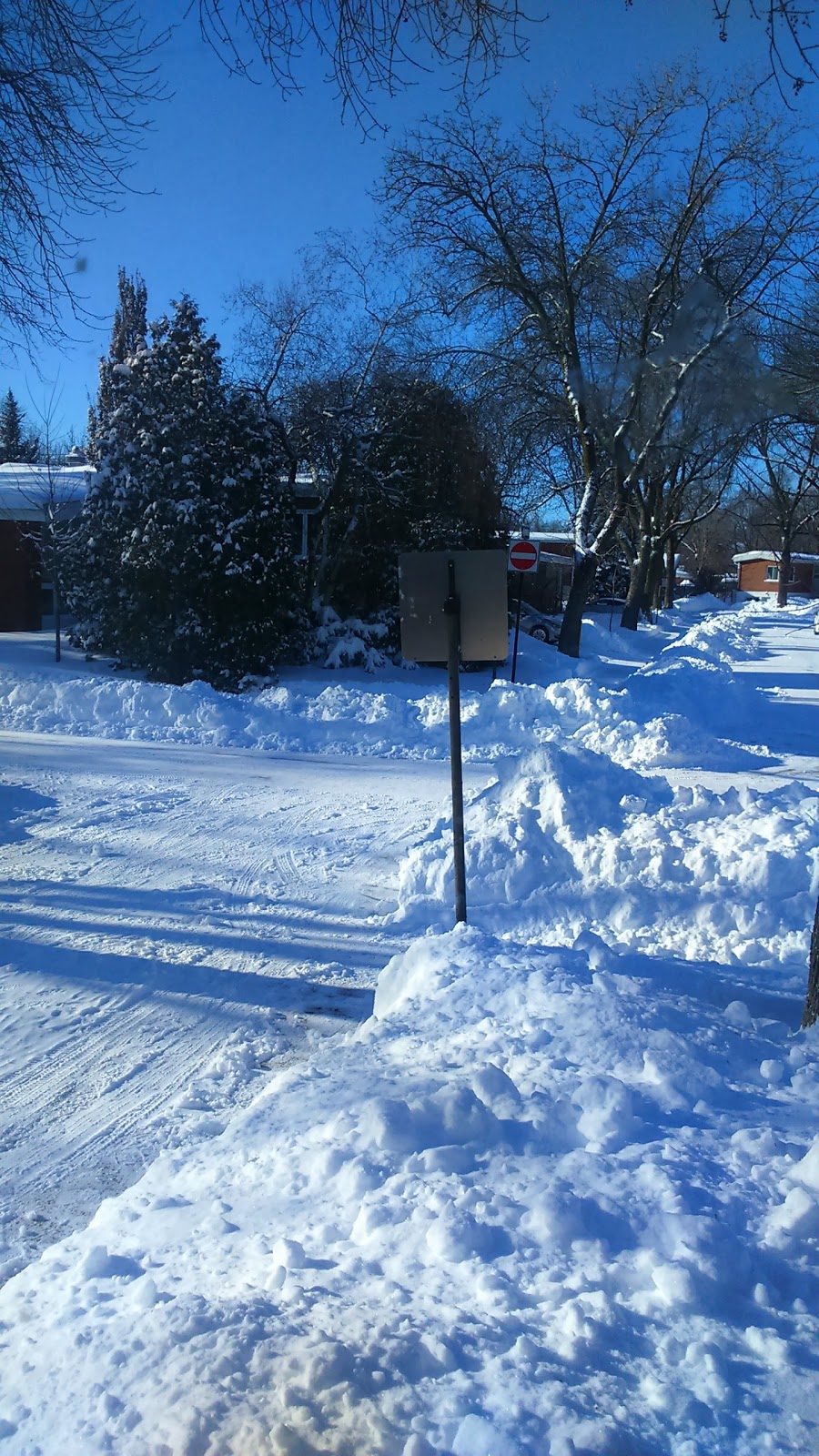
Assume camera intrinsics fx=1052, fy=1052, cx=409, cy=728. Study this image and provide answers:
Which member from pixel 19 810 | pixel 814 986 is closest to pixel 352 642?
pixel 19 810

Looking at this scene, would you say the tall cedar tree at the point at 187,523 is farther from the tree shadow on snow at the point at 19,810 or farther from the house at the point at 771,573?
the house at the point at 771,573

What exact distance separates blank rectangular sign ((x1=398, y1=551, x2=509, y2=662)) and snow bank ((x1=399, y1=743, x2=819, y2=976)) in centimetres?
182

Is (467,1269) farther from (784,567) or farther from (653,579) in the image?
(784,567)

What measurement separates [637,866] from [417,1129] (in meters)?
4.20

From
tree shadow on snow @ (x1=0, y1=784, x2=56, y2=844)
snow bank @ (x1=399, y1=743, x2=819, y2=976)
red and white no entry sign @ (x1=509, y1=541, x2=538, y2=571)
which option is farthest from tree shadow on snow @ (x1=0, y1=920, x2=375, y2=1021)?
red and white no entry sign @ (x1=509, y1=541, x2=538, y2=571)

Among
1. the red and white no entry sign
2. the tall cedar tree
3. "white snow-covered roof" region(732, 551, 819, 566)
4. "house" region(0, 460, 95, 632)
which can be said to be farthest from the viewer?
"white snow-covered roof" region(732, 551, 819, 566)

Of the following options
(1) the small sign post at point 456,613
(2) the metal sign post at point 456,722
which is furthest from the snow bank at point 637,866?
(1) the small sign post at point 456,613

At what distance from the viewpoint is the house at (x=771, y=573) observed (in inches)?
3925

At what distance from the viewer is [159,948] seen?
22.6 feet

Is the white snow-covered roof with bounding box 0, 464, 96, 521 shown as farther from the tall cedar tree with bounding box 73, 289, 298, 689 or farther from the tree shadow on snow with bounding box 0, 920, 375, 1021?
the tree shadow on snow with bounding box 0, 920, 375, 1021

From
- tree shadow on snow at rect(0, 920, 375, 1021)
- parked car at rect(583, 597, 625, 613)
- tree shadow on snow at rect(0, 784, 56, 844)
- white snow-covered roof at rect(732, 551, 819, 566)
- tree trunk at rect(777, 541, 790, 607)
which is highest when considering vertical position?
white snow-covered roof at rect(732, 551, 819, 566)

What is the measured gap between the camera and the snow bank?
6836 mm

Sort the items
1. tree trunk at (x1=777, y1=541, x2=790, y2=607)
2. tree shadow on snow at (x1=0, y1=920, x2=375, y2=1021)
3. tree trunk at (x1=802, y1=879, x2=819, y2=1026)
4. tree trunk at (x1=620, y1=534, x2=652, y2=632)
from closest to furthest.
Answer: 1. tree trunk at (x1=802, y1=879, x2=819, y2=1026)
2. tree shadow on snow at (x1=0, y1=920, x2=375, y2=1021)
3. tree trunk at (x1=620, y1=534, x2=652, y2=632)
4. tree trunk at (x1=777, y1=541, x2=790, y2=607)

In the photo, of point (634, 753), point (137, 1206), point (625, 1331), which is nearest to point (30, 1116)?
point (137, 1206)
